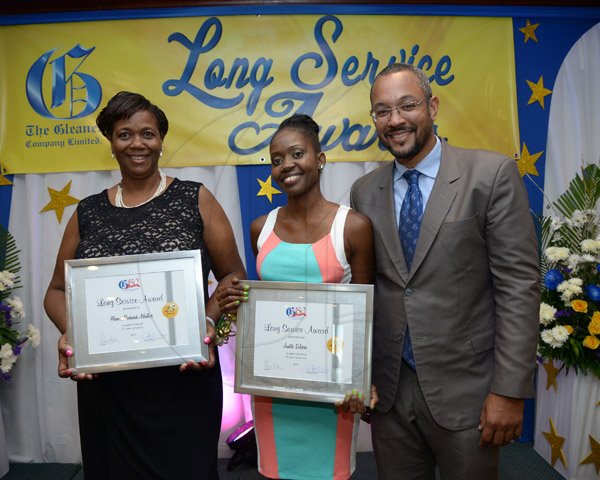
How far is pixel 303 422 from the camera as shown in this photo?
188 cm

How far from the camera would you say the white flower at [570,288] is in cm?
296

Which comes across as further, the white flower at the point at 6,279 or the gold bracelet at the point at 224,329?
the white flower at the point at 6,279

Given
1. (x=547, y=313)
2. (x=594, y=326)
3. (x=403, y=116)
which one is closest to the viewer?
(x=403, y=116)

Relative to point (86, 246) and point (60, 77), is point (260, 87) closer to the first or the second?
point (60, 77)

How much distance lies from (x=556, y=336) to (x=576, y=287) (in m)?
0.31

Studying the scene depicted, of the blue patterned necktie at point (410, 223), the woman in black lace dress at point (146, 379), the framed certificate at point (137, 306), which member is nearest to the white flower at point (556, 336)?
the blue patterned necktie at point (410, 223)

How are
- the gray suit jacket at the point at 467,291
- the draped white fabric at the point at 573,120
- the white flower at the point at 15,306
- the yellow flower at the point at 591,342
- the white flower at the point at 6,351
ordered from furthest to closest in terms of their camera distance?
the draped white fabric at the point at 573,120, the white flower at the point at 15,306, the white flower at the point at 6,351, the yellow flower at the point at 591,342, the gray suit jacket at the point at 467,291

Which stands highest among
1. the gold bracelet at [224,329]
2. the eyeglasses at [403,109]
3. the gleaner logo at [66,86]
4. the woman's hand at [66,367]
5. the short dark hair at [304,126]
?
the gleaner logo at [66,86]

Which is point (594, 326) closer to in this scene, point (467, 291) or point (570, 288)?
point (570, 288)

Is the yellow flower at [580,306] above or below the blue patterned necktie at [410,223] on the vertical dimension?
below

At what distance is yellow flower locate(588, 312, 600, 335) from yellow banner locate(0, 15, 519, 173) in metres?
1.44

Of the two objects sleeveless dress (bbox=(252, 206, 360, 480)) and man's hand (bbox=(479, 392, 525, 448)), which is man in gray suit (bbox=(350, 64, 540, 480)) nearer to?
man's hand (bbox=(479, 392, 525, 448))

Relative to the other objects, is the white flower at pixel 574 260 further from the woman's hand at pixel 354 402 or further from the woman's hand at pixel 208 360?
the woman's hand at pixel 208 360

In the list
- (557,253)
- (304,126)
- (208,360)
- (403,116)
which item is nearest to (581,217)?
(557,253)
